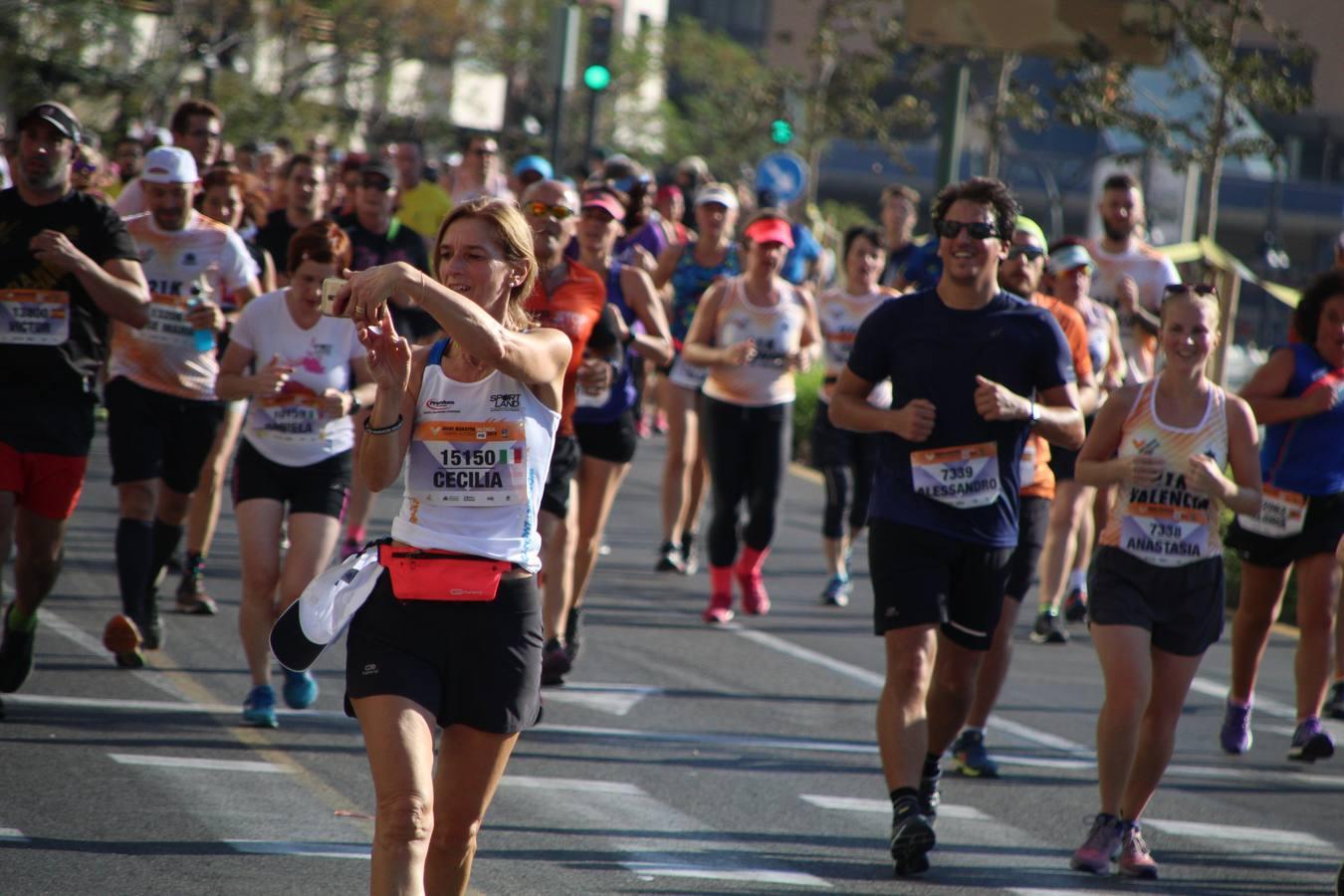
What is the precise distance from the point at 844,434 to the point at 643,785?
16.3 feet

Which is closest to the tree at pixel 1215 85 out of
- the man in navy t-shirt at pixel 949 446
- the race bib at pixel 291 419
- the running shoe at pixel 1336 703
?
the running shoe at pixel 1336 703

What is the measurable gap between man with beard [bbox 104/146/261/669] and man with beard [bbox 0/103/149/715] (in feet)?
3.59

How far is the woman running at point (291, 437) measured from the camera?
7.58 meters

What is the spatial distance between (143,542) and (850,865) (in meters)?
3.70

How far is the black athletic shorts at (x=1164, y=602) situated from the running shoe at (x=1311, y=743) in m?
2.00

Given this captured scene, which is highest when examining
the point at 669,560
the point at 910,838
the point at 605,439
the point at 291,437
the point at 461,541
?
the point at 461,541

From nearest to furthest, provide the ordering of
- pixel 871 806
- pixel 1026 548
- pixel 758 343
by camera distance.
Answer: pixel 871 806, pixel 1026 548, pixel 758 343

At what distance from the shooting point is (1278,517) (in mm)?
8617

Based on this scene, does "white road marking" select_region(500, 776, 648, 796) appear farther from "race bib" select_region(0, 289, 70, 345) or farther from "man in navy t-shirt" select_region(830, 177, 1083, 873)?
"race bib" select_region(0, 289, 70, 345)

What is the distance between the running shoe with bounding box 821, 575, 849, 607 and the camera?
471 inches

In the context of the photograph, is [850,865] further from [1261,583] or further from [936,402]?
[1261,583]

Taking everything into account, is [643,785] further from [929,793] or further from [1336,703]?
[1336,703]

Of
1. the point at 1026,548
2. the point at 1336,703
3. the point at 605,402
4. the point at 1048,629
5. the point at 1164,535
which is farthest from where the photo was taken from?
the point at 1048,629

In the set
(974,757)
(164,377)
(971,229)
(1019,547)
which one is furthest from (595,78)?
(971,229)
